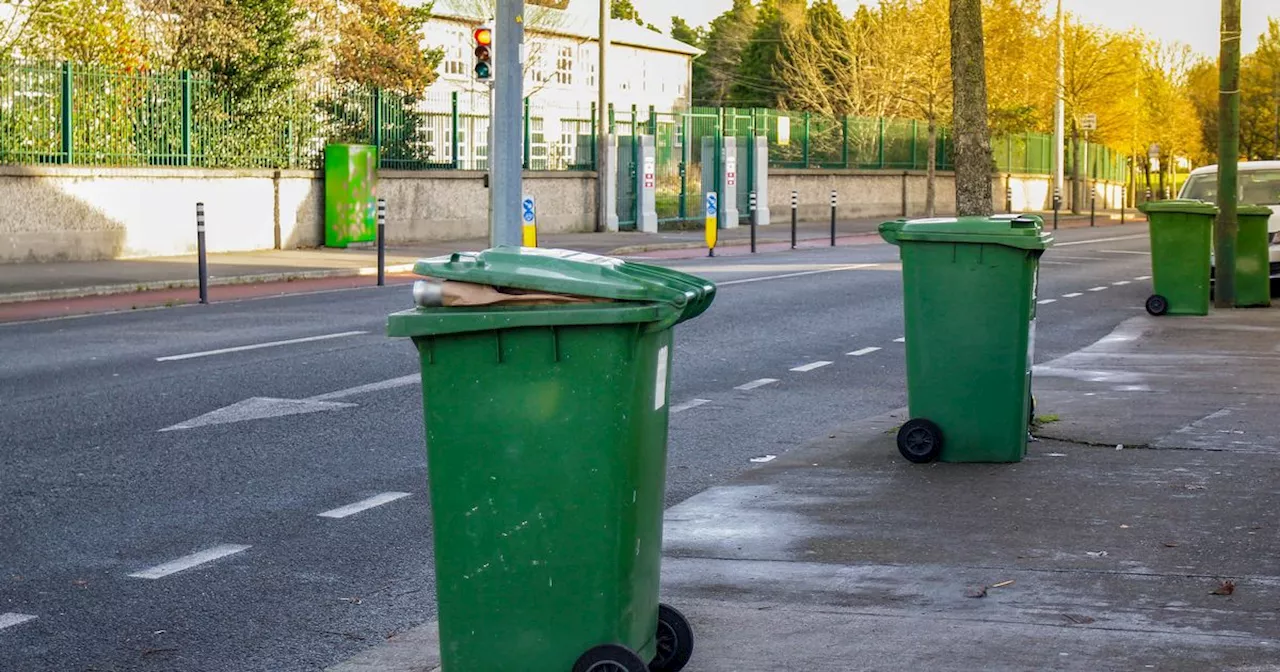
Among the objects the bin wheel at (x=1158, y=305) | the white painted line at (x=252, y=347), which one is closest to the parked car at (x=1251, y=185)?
the bin wheel at (x=1158, y=305)

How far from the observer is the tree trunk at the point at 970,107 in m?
10.1

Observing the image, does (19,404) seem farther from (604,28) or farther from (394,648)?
(604,28)

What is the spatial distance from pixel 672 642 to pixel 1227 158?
Result: 1477 cm

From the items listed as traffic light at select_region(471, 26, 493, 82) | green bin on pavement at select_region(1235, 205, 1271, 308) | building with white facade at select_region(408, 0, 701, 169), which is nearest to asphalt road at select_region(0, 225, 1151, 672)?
green bin on pavement at select_region(1235, 205, 1271, 308)

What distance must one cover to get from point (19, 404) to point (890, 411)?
5.41 m

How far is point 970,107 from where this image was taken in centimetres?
1016

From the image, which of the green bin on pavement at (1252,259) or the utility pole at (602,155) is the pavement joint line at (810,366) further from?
the utility pole at (602,155)

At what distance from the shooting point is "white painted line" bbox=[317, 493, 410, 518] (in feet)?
23.7

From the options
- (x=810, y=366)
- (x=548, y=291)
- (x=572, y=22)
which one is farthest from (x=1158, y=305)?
(x=572, y=22)

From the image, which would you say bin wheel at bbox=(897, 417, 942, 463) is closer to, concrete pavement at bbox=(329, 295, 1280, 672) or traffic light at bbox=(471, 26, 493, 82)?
concrete pavement at bbox=(329, 295, 1280, 672)

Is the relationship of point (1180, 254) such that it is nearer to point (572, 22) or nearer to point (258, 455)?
point (258, 455)

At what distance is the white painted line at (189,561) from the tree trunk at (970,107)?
5.37 metres

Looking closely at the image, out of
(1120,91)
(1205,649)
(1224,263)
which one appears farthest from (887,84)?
(1205,649)

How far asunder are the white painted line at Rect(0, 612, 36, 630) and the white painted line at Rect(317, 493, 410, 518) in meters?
1.75
